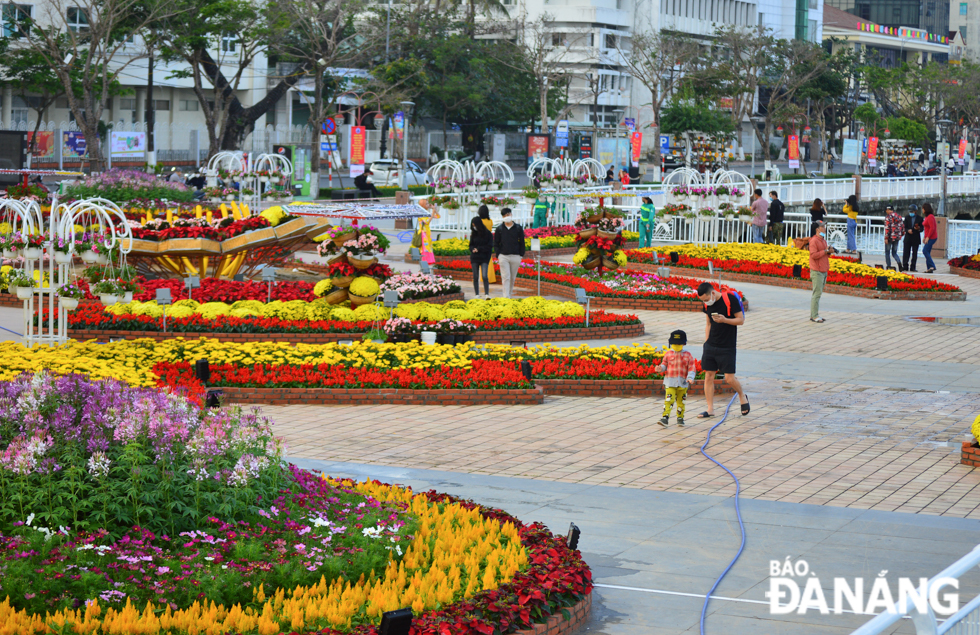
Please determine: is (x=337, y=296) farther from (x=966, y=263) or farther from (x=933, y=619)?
(x=966, y=263)

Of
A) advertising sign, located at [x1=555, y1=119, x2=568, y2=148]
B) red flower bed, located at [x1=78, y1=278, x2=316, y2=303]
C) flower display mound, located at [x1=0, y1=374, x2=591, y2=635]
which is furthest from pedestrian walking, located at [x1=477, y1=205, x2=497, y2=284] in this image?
advertising sign, located at [x1=555, y1=119, x2=568, y2=148]

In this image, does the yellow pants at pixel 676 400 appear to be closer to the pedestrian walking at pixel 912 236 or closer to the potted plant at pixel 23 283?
the potted plant at pixel 23 283

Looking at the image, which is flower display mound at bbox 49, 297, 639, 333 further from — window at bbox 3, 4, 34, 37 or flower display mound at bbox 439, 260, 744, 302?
window at bbox 3, 4, 34, 37

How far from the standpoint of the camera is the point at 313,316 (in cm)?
1838

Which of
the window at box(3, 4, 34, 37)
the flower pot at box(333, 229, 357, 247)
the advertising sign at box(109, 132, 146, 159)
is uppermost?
the window at box(3, 4, 34, 37)

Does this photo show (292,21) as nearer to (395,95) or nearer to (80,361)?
(395,95)

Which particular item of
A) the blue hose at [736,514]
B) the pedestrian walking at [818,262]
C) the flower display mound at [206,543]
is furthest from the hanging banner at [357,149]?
the flower display mound at [206,543]

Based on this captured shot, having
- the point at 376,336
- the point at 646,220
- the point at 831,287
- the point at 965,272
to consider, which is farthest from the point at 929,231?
the point at 376,336

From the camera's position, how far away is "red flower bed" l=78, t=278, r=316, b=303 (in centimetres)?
1948

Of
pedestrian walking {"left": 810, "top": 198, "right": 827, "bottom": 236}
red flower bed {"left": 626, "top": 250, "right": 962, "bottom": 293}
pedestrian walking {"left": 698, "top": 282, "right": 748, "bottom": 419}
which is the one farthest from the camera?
pedestrian walking {"left": 810, "top": 198, "right": 827, "bottom": 236}

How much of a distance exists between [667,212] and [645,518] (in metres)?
24.4

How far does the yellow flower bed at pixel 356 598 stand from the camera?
615 cm

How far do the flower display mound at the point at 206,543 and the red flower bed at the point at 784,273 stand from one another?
18724 millimetres

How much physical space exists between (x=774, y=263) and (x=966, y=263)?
18.6 feet
